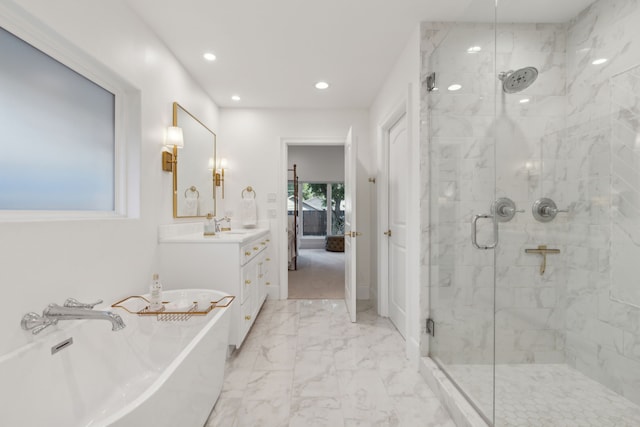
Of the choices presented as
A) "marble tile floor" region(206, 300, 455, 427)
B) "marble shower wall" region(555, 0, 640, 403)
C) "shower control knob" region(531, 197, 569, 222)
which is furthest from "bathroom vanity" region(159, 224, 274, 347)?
"marble shower wall" region(555, 0, 640, 403)

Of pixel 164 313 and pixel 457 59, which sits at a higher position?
pixel 457 59

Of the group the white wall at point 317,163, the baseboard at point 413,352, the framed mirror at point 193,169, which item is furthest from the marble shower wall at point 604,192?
the white wall at point 317,163

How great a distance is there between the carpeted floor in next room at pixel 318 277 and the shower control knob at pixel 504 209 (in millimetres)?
2469

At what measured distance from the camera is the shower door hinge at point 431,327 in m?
2.04

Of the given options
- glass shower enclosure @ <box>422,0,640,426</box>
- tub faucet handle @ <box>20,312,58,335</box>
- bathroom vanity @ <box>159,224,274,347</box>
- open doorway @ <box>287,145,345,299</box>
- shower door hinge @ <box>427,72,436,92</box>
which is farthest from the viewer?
open doorway @ <box>287,145,345,299</box>

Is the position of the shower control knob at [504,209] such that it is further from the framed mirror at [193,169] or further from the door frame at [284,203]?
the framed mirror at [193,169]

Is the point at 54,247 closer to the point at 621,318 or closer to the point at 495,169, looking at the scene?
the point at 495,169

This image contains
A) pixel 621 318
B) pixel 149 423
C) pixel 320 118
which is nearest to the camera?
pixel 149 423

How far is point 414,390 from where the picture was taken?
6.09 ft

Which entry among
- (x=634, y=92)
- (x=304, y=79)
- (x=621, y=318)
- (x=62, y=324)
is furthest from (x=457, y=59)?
(x=62, y=324)

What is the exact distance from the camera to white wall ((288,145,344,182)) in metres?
7.43

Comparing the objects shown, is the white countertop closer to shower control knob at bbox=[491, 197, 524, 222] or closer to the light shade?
the light shade

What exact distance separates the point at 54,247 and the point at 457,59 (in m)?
2.52

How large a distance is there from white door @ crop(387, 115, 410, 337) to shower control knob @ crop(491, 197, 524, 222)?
839 millimetres
